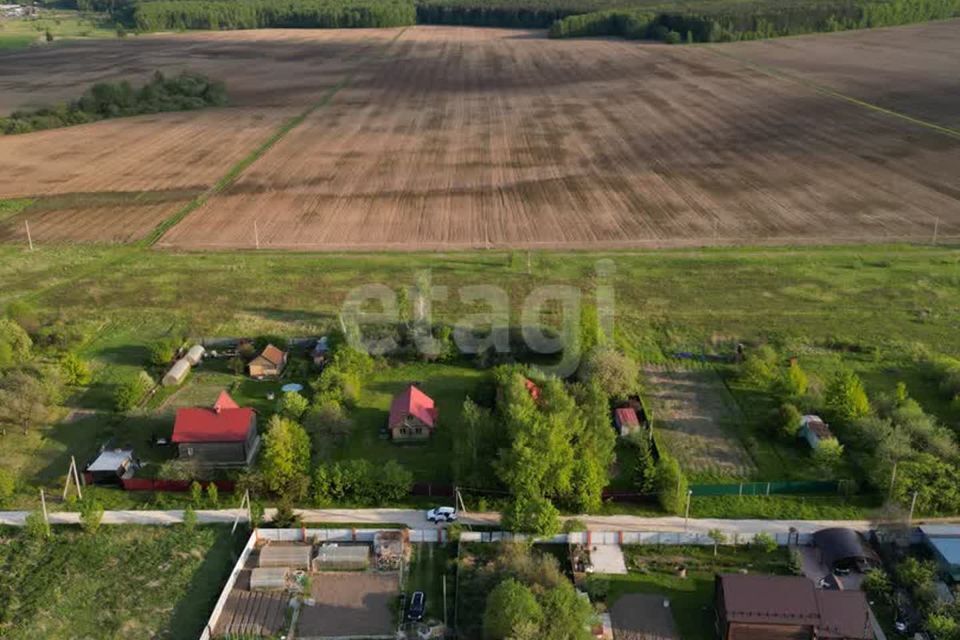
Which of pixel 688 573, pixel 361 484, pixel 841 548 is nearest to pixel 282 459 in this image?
pixel 361 484

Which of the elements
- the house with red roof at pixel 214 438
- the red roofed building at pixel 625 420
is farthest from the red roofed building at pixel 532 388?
the house with red roof at pixel 214 438

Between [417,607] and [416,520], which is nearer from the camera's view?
[417,607]

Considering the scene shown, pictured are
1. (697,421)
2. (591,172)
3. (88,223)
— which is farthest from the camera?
(591,172)

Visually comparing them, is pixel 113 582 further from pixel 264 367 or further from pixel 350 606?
pixel 264 367

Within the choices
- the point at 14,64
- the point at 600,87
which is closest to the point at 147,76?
the point at 14,64

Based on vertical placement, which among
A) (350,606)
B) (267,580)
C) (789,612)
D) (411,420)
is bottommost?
(350,606)

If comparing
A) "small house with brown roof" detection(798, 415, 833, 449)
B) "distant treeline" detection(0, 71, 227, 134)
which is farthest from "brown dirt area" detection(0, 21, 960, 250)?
"small house with brown roof" detection(798, 415, 833, 449)
